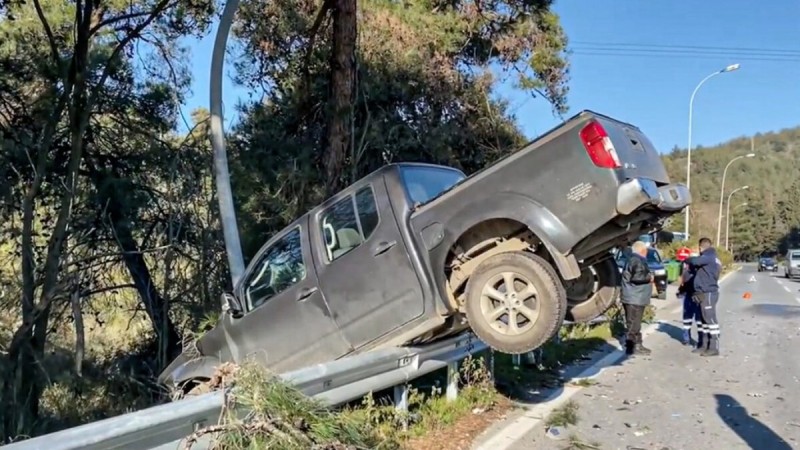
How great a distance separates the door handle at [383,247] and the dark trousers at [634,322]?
6539 millimetres

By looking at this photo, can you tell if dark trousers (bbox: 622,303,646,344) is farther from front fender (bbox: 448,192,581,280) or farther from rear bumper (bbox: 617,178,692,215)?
front fender (bbox: 448,192,581,280)

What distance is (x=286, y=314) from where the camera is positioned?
6441 millimetres

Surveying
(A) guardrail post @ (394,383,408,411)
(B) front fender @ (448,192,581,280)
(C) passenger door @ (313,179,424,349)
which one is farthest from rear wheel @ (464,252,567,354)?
(A) guardrail post @ (394,383,408,411)

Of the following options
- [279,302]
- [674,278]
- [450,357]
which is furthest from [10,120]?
[674,278]

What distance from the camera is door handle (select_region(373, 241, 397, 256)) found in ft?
19.5

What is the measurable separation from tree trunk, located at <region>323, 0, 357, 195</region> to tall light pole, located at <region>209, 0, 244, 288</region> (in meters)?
2.13

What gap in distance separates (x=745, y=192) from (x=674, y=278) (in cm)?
11452

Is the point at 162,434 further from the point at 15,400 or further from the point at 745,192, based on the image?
the point at 745,192

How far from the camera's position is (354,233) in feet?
20.6

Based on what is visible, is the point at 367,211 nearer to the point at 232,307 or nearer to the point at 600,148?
the point at 232,307

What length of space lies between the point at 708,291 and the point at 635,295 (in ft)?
3.70

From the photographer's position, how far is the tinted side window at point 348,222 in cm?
618

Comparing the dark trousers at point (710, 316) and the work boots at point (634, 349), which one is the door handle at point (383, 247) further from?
the dark trousers at point (710, 316)

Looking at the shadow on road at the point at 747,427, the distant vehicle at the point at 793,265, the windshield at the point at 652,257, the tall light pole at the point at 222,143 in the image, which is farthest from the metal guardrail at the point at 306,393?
the distant vehicle at the point at 793,265
